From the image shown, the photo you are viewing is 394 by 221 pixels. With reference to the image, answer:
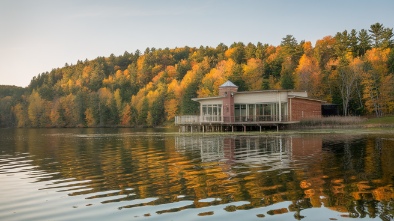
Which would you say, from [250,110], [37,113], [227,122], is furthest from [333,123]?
[37,113]

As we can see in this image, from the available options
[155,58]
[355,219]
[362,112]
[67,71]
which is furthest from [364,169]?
[67,71]

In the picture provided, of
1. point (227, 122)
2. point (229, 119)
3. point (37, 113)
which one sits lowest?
point (227, 122)

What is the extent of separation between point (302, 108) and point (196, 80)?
43830 mm

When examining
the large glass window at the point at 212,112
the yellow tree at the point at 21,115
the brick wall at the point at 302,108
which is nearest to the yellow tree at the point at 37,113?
the yellow tree at the point at 21,115

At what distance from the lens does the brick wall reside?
52.2 metres

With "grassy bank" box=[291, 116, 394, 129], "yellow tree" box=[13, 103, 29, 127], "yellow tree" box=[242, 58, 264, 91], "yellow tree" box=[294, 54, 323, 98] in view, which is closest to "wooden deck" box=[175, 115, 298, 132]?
"grassy bank" box=[291, 116, 394, 129]

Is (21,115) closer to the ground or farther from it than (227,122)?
farther from it

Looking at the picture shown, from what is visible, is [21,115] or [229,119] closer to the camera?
[229,119]

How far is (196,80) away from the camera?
9562cm

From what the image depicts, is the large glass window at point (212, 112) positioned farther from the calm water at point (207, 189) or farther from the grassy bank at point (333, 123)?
the calm water at point (207, 189)

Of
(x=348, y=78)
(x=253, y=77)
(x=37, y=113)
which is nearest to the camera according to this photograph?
(x=348, y=78)

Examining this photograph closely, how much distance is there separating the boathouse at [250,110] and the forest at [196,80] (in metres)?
17.3

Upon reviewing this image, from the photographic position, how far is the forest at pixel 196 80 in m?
71.8

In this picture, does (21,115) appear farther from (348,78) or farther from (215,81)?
(348,78)
